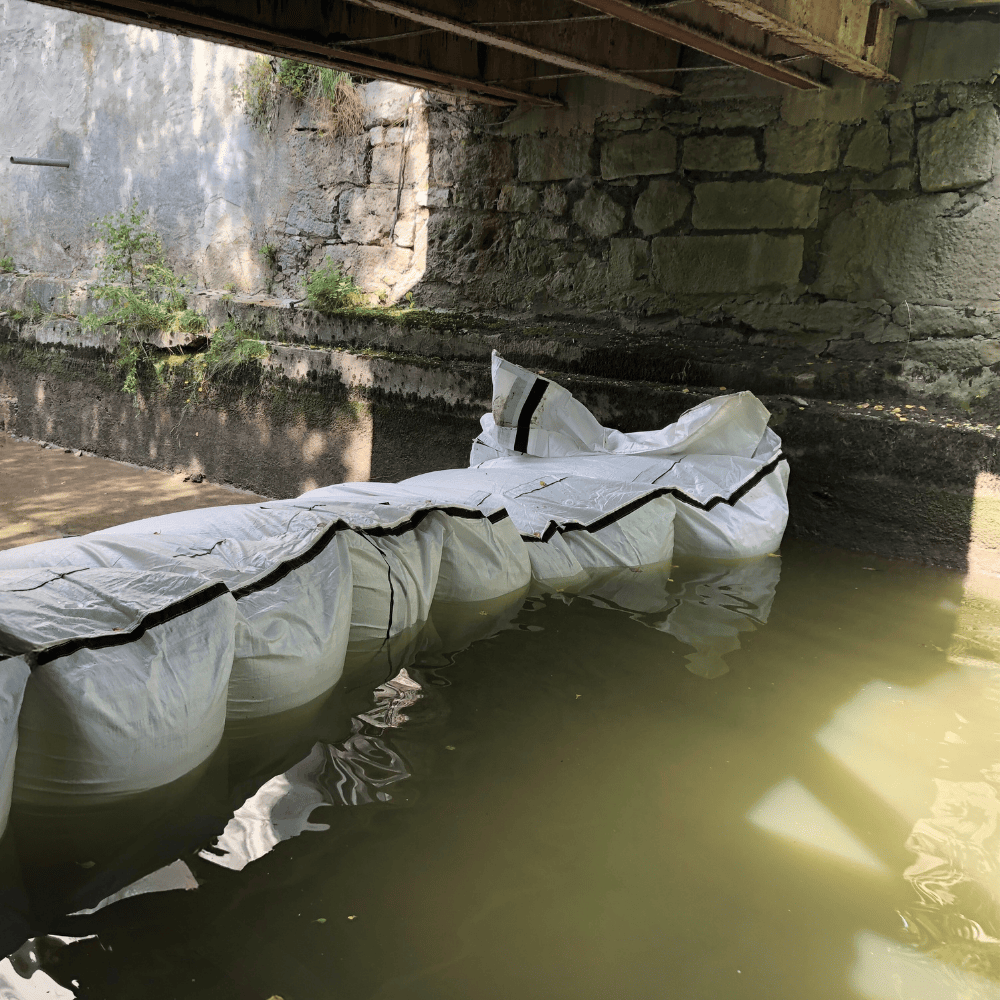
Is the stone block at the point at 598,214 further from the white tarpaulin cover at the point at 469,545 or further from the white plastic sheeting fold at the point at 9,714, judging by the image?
the white plastic sheeting fold at the point at 9,714

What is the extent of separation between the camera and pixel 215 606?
4.85 ft

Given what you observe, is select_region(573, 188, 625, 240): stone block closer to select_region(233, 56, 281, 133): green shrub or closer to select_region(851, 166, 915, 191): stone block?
select_region(851, 166, 915, 191): stone block

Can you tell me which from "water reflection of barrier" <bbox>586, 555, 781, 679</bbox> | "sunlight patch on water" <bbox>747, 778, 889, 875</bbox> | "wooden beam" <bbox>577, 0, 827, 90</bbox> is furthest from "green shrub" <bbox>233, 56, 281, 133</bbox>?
"sunlight patch on water" <bbox>747, 778, 889, 875</bbox>

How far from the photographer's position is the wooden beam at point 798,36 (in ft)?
6.75

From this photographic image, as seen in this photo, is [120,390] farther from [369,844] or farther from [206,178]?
[369,844]

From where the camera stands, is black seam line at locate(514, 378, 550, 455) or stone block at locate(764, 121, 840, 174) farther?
stone block at locate(764, 121, 840, 174)

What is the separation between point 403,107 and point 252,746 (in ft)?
11.5

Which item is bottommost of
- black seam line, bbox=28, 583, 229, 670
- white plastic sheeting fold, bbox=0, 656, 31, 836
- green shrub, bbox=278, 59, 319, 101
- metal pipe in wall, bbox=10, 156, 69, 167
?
white plastic sheeting fold, bbox=0, 656, 31, 836

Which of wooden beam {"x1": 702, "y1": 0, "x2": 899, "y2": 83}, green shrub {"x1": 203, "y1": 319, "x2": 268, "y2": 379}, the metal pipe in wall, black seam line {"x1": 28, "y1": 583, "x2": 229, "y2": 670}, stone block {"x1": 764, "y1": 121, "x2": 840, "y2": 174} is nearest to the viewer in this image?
black seam line {"x1": 28, "y1": 583, "x2": 229, "y2": 670}

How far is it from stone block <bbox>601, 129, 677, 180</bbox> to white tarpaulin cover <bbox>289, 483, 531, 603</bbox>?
193 cm

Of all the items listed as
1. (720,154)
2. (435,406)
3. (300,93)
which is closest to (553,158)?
(720,154)

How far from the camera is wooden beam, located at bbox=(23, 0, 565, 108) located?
2.54 metres

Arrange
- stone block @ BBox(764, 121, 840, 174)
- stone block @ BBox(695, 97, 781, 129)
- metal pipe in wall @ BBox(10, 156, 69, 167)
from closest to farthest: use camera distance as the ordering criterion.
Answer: stone block @ BBox(764, 121, 840, 174) → stone block @ BBox(695, 97, 781, 129) → metal pipe in wall @ BBox(10, 156, 69, 167)

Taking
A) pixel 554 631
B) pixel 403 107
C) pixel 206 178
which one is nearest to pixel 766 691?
pixel 554 631
